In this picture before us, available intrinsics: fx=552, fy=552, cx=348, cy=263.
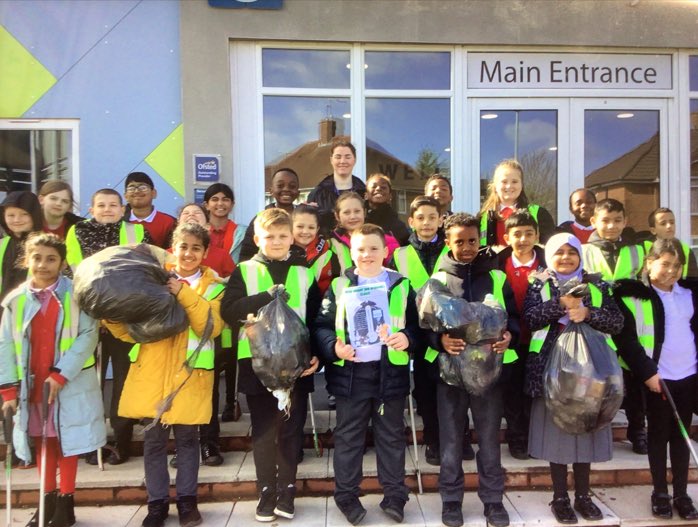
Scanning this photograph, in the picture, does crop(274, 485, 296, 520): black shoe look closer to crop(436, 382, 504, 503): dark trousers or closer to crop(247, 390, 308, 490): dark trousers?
crop(247, 390, 308, 490): dark trousers

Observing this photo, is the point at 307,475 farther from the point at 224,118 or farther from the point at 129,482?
the point at 224,118

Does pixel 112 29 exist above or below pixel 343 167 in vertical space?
above

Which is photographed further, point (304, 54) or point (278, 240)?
point (304, 54)

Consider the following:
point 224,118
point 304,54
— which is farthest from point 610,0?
point 224,118

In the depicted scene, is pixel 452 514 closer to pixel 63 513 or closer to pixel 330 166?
pixel 63 513

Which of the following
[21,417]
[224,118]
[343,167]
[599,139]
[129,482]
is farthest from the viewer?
[599,139]

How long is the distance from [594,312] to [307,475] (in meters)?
2.20

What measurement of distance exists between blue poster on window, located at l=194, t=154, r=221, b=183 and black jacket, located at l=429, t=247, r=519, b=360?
320cm

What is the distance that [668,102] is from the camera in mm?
6418

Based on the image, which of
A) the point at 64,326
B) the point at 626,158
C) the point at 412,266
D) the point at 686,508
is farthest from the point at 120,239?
the point at 626,158

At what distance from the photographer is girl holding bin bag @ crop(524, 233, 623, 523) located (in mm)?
3299

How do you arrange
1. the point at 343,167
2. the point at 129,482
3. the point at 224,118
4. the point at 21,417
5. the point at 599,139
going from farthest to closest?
the point at 599,139 < the point at 224,118 < the point at 343,167 < the point at 129,482 < the point at 21,417

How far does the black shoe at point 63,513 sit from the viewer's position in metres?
3.39

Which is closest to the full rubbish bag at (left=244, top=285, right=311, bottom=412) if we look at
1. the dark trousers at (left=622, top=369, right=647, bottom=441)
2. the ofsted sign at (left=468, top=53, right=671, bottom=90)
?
the dark trousers at (left=622, top=369, right=647, bottom=441)
